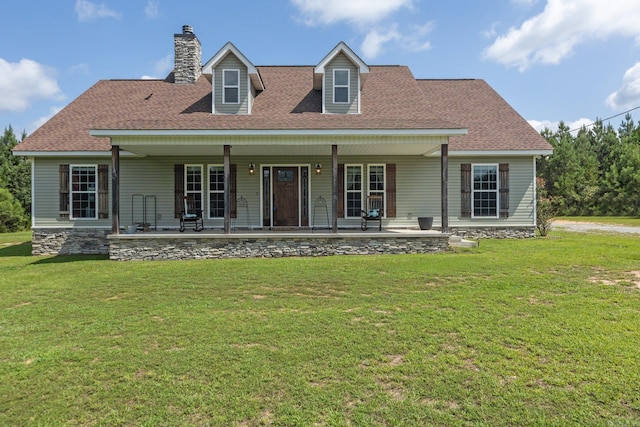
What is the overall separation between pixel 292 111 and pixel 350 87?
2112 mm

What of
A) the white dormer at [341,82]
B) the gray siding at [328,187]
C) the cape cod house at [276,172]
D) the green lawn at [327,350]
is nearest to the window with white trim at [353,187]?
the cape cod house at [276,172]

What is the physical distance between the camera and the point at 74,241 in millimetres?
11766

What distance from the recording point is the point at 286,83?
1370 centimetres

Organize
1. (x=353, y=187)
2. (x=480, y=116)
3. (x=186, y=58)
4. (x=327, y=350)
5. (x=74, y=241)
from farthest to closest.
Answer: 1. (x=186, y=58)
2. (x=480, y=116)
3. (x=353, y=187)
4. (x=74, y=241)
5. (x=327, y=350)

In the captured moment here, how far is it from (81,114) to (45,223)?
14.1 ft

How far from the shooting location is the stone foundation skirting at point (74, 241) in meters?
11.7

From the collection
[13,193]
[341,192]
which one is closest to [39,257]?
[341,192]

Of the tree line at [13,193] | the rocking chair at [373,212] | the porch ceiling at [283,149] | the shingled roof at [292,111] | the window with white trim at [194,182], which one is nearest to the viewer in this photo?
the shingled roof at [292,111]

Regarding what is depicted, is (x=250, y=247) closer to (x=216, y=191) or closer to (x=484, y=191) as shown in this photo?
(x=216, y=191)

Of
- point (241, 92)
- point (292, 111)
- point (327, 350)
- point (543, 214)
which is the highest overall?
point (241, 92)

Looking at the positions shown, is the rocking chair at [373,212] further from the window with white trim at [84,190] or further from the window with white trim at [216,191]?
the window with white trim at [84,190]

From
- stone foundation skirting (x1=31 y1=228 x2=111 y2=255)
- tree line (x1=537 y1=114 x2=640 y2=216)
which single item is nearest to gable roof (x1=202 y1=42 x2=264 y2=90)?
stone foundation skirting (x1=31 y1=228 x2=111 y2=255)

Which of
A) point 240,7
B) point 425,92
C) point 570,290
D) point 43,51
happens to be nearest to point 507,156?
point 425,92

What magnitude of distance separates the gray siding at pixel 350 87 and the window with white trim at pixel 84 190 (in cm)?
828
